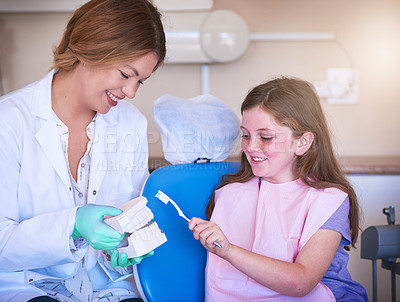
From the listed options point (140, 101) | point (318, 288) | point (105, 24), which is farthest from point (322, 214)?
point (140, 101)

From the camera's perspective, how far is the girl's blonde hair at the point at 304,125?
112 cm

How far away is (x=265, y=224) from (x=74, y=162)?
22.8 inches

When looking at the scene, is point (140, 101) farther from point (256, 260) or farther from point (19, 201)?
point (256, 260)

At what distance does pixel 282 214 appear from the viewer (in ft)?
3.54

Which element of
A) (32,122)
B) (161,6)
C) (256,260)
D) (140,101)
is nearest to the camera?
(256,260)

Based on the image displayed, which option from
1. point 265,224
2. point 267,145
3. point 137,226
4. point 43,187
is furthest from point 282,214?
point 43,187

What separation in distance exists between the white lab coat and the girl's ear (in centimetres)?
51

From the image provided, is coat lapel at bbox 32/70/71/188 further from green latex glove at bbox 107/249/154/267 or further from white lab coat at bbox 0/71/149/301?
green latex glove at bbox 107/249/154/267

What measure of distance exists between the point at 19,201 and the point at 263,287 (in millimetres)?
673

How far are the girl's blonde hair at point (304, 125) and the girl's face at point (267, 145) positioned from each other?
2 centimetres

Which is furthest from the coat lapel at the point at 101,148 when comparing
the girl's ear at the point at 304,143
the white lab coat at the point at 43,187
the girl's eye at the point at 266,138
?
the girl's ear at the point at 304,143

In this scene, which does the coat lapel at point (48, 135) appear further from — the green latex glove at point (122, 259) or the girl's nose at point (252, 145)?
the girl's nose at point (252, 145)

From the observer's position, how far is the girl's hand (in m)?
0.90

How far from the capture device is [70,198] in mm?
1072
